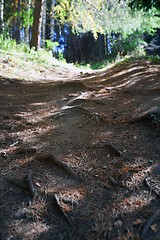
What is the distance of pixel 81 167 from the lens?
3.15m

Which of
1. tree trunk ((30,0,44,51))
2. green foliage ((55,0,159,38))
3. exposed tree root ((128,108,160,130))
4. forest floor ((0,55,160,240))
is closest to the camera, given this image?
forest floor ((0,55,160,240))

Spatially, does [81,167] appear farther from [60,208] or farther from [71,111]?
[71,111]

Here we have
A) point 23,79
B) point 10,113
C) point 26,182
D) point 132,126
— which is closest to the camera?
point 26,182

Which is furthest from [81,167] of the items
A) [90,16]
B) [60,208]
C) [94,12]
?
[94,12]

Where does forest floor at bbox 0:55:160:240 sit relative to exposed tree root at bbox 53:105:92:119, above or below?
below

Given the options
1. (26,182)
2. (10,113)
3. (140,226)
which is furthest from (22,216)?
(10,113)

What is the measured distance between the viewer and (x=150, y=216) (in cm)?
228

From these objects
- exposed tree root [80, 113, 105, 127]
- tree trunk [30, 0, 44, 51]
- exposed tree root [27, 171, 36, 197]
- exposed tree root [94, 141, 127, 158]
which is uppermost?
tree trunk [30, 0, 44, 51]

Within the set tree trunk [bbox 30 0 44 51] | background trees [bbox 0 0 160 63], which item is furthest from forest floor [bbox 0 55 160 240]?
tree trunk [bbox 30 0 44 51]

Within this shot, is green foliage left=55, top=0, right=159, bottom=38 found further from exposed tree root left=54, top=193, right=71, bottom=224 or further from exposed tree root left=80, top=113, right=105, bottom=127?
exposed tree root left=54, top=193, right=71, bottom=224

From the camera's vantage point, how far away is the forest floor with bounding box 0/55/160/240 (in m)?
2.31

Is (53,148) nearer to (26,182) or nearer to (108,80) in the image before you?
(26,182)

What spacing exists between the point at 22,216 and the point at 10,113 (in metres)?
2.89

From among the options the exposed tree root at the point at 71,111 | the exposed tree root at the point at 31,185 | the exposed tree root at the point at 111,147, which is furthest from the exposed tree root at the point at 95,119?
the exposed tree root at the point at 31,185
